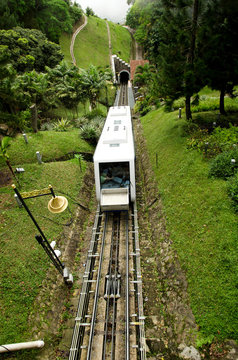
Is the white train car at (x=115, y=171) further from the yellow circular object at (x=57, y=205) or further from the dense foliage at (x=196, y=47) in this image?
the dense foliage at (x=196, y=47)

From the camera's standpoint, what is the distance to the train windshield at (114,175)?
34.8 feet

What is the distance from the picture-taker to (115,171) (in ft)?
37.0

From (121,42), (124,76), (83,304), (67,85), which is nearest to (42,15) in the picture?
(124,76)

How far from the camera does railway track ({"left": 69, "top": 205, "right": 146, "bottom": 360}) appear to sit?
6270 millimetres

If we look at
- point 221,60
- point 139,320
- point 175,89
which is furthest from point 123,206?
point 221,60

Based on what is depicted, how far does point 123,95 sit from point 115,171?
30462mm

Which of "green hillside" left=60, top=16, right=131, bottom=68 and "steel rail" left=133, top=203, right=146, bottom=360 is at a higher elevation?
"green hillside" left=60, top=16, right=131, bottom=68

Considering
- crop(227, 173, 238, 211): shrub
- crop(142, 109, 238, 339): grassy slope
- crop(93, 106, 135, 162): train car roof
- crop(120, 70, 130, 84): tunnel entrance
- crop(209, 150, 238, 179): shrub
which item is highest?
crop(120, 70, 130, 84): tunnel entrance

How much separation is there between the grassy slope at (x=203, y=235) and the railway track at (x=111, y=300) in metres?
2.08

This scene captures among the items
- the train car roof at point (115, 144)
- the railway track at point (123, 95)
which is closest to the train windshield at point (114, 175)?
the train car roof at point (115, 144)

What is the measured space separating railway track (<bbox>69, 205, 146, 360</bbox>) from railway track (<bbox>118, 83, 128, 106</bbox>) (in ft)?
86.9

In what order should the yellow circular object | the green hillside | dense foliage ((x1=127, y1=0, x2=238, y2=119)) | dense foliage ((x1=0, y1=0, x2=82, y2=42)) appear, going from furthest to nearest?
the green hillside < dense foliage ((x1=0, y1=0, x2=82, y2=42)) < dense foliage ((x1=127, y1=0, x2=238, y2=119)) < the yellow circular object

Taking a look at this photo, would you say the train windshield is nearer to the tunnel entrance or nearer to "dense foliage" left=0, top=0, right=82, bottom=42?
"dense foliage" left=0, top=0, right=82, bottom=42

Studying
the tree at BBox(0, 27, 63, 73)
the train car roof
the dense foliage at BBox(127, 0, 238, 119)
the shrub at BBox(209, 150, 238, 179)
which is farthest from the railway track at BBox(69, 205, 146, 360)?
the tree at BBox(0, 27, 63, 73)
